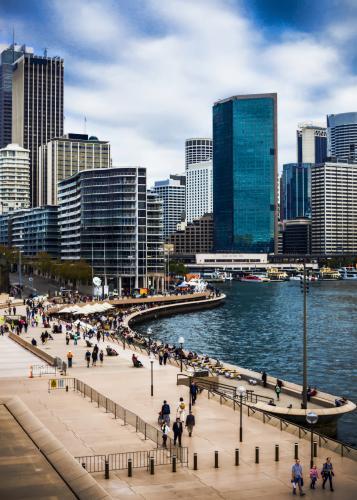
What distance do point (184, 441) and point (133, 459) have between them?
4.21 metres

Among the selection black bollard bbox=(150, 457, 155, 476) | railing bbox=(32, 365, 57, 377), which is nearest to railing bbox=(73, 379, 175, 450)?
black bollard bbox=(150, 457, 155, 476)

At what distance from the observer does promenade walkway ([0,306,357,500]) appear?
93.2 feet

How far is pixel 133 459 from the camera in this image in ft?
105

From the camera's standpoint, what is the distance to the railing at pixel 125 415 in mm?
35519

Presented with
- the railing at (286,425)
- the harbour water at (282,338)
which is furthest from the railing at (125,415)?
the harbour water at (282,338)

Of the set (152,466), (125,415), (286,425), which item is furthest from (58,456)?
(286,425)

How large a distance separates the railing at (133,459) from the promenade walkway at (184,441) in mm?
773

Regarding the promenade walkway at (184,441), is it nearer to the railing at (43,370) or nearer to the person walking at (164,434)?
the person walking at (164,434)

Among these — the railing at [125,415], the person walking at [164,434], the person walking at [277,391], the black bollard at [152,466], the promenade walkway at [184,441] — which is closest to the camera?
the promenade walkway at [184,441]

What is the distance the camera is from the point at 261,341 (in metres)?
104

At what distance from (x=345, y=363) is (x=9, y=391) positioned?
1765 inches

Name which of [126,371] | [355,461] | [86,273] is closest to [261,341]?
[126,371]

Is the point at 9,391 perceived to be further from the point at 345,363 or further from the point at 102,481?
the point at 345,363

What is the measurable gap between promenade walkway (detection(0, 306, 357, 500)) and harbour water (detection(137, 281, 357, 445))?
11537mm
